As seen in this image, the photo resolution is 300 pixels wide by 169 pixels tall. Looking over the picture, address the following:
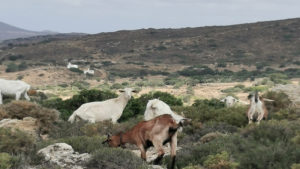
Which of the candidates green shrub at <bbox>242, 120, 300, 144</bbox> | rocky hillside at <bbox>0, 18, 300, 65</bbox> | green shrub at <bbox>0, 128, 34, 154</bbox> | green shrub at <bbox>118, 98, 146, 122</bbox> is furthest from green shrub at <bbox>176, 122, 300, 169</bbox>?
rocky hillside at <bbox>0, 18, 300, 65</bbox>

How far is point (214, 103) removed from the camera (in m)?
17.9

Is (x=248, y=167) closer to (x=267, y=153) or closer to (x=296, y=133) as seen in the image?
(x=267, y=153)

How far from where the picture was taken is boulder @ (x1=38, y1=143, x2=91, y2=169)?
6785 millimetres

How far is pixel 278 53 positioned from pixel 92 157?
72.0m

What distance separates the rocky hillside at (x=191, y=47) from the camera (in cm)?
7388

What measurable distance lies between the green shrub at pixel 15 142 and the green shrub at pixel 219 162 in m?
3.30

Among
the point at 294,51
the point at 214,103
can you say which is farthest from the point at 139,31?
the point at 214,103

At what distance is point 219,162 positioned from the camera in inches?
280

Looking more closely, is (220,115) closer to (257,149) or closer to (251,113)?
(251,113)

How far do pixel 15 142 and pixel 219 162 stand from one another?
3.86 m

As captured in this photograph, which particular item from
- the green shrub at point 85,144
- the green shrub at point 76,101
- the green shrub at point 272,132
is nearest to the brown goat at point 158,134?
the green shrub at point 85,144

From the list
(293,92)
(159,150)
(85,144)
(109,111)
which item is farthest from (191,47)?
(159,150)

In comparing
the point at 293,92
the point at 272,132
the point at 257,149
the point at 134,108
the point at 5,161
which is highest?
the point at 5,161

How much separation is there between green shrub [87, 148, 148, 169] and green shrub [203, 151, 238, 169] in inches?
47.4
